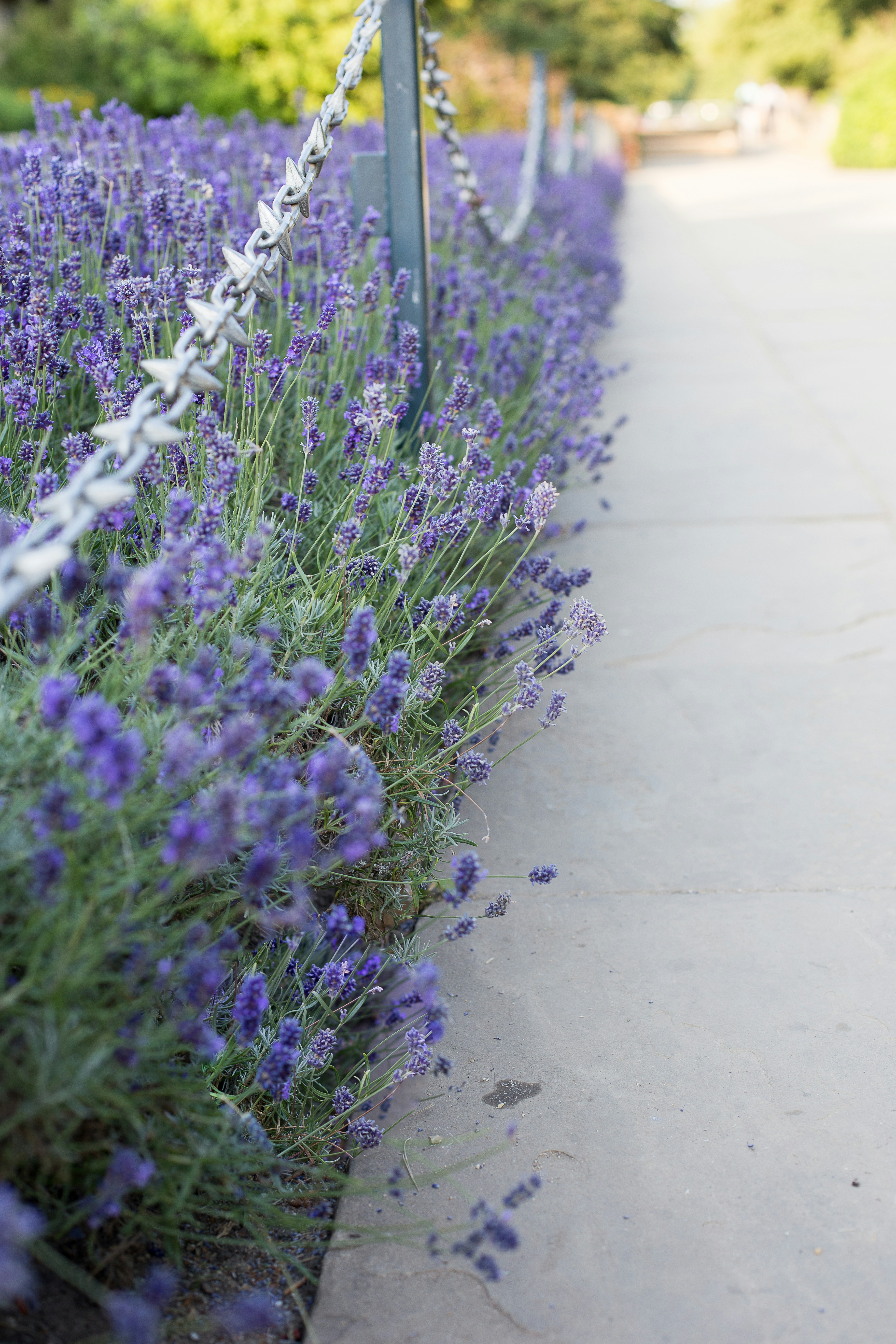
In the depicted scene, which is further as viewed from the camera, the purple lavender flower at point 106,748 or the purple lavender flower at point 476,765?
the purple lavender flower at point 476,765

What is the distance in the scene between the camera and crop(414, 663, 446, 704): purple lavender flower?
188 centimetres

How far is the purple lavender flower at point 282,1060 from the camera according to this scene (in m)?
1.38

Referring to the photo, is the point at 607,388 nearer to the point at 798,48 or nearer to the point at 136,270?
the point at 136,270

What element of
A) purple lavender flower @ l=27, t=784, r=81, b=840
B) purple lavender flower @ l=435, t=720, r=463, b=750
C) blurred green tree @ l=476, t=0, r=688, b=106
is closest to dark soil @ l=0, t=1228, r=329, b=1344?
purple lavender flower @ l=27, t=784, r=81, b=840

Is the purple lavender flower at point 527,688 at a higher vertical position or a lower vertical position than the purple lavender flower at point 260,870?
lower

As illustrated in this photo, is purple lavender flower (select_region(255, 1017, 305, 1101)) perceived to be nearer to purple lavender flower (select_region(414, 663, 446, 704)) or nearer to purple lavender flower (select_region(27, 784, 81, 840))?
purple lavender flower (select_region(27, 784, 81, 840))

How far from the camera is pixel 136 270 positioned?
3002mm

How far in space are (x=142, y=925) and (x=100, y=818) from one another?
18 centimetres

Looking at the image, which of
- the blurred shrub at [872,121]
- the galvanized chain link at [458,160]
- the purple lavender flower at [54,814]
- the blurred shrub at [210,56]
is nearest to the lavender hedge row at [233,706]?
the purple lavender flower at [54,814]

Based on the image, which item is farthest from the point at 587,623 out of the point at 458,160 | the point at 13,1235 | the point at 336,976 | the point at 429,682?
the point at 458,160

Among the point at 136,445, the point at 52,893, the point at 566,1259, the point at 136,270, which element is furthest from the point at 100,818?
the point at 136,270

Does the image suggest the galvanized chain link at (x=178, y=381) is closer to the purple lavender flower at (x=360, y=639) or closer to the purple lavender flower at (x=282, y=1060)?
the purple lavender flower at (x=360, y=639)

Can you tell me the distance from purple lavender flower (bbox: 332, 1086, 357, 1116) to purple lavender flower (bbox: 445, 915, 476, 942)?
0.28 meters

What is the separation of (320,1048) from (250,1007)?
0.30 metres
